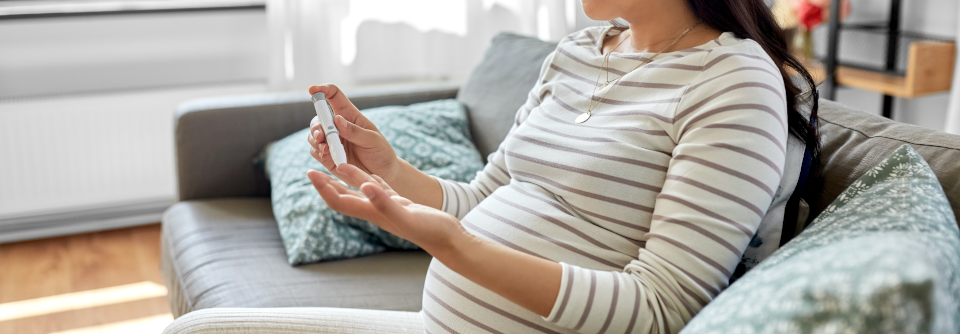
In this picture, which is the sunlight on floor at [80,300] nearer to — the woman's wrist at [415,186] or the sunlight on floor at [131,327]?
the sunlight on floor at [131,327]

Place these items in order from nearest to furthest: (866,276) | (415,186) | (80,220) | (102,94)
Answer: (866,276) → (415,186) → (102,94) → (80,220)

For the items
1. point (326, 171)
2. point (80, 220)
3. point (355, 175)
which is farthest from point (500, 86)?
point (80, 220)

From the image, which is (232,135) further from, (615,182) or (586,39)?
(615,182)

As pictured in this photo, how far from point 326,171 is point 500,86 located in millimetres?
427

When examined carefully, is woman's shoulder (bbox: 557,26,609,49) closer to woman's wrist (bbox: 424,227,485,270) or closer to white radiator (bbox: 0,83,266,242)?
woman's wrist (bbox: 424,227,485,270)

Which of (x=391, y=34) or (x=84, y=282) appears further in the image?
(x=391, y=34)

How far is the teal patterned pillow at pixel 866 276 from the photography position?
0.48m

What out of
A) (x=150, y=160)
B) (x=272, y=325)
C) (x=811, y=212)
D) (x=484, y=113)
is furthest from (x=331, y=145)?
(x=150, y=160)

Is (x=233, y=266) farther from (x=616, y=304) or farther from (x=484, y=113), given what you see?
(x=616, y=304)

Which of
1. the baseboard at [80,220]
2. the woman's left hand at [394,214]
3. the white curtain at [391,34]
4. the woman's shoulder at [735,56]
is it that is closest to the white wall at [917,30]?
Result: the white curtain at [391,34]

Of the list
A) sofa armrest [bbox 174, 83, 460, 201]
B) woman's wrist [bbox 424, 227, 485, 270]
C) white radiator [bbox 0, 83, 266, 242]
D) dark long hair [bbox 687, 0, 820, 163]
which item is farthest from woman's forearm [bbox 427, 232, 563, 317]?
white radiator [bbox 0, 83, 266, 242]

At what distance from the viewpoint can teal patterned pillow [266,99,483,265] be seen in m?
1.45

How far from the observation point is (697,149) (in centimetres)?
76

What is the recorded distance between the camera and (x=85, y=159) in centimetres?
241
